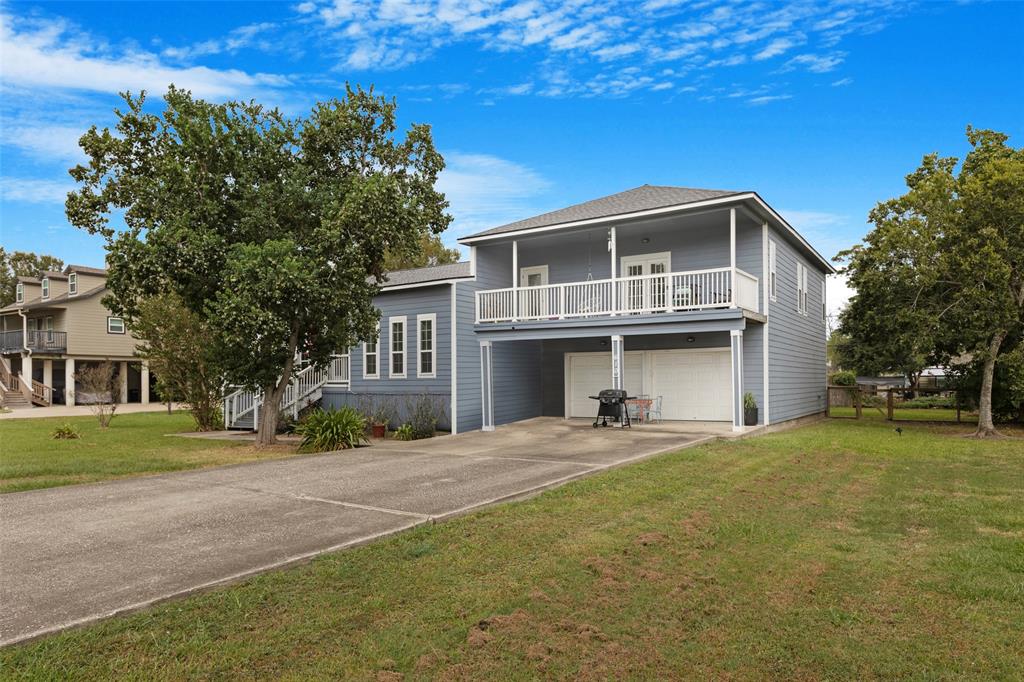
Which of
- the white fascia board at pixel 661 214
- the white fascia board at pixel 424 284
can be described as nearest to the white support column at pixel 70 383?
the white fascia board at pixel 424 284

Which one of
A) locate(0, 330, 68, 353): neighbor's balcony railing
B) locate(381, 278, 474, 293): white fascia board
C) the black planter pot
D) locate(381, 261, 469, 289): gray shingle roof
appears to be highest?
locate(381, 261, 469, 289): gray shingle roof

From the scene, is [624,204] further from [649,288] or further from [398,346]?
[398,346]

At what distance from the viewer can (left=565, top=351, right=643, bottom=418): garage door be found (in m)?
19.3

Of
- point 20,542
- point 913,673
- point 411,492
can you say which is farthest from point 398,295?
point 913,673

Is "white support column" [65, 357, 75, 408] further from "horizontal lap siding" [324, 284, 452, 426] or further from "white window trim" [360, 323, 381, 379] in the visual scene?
"white window trim" [360, 323, 381, 379]

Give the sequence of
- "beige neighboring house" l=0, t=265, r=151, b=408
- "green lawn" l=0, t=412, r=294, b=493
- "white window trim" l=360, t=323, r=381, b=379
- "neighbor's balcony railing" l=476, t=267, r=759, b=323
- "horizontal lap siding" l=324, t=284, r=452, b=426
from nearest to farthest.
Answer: "green lawn" l=0, t=412, r=294, b=493 < "neighbor's balcony railing" l=476, t=267, r=759, b=323 < "horizontal lap siding" l=324, t=284, r=452, b=426 < "white window trim" l=360, t=323, r=381, b=379 < "beige neighboring house" l=0, t=265, r=151, b=408

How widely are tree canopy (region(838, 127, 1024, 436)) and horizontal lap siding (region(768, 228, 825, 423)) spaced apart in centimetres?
202

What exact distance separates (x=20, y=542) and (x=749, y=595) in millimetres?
6280

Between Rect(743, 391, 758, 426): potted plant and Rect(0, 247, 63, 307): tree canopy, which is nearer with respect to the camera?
Rect(743, 391, 758, 426): potted plant

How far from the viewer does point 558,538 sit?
584cm

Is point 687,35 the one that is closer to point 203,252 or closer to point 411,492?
point 203,252

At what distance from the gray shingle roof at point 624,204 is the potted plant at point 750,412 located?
509 centimetres

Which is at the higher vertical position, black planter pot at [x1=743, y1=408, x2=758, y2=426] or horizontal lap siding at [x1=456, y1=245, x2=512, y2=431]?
horizontal lap siding at [x1=456, y1=245, x2=512, y2=431]

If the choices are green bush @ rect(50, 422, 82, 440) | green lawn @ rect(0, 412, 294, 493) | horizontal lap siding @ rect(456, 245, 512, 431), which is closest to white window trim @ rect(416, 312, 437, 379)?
horizontal lap siding @ rect(456, 245, 512, 431)
